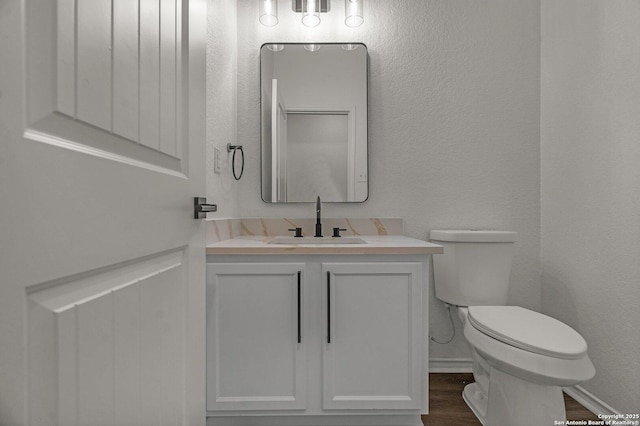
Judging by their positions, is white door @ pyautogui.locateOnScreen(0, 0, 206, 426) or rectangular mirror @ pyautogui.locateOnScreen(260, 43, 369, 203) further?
rectangular mirror @ pyautogui.locateOnScreen(260, 43, 369, 203)

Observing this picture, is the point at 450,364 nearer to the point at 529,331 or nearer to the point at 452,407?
the point at 452,407

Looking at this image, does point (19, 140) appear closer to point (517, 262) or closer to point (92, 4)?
point (92, 4)

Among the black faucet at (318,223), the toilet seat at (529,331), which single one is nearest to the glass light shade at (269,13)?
the black faucet at (318,223)

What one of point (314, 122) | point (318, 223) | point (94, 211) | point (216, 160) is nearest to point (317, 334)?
point (318, 223)

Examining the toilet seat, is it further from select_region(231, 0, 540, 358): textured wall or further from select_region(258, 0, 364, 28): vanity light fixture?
select_region(258, 0, 364, 28): vanity light fixture

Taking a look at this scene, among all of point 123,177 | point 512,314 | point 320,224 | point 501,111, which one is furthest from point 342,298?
point 501,111

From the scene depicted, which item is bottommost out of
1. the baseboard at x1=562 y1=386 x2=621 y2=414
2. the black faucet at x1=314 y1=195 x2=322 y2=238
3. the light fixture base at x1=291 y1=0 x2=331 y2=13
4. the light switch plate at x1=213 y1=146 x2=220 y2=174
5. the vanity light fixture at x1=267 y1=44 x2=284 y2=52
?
the baseboard at x1=562 y1=386 x2=621 y2=414

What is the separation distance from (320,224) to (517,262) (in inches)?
46.3

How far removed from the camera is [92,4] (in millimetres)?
473

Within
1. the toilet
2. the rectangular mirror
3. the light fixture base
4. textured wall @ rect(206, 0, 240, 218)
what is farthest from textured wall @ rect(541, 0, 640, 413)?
textured wall @ rect(206, 0, 240, 218)

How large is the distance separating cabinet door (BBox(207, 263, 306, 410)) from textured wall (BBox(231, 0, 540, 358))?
2.24 feet

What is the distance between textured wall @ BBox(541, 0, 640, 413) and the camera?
1.38m

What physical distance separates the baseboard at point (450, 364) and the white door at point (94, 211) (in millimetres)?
1561

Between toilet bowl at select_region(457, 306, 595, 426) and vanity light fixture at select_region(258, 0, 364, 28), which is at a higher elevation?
vanity light fixture at select_region(258, 0, 364, 28)
